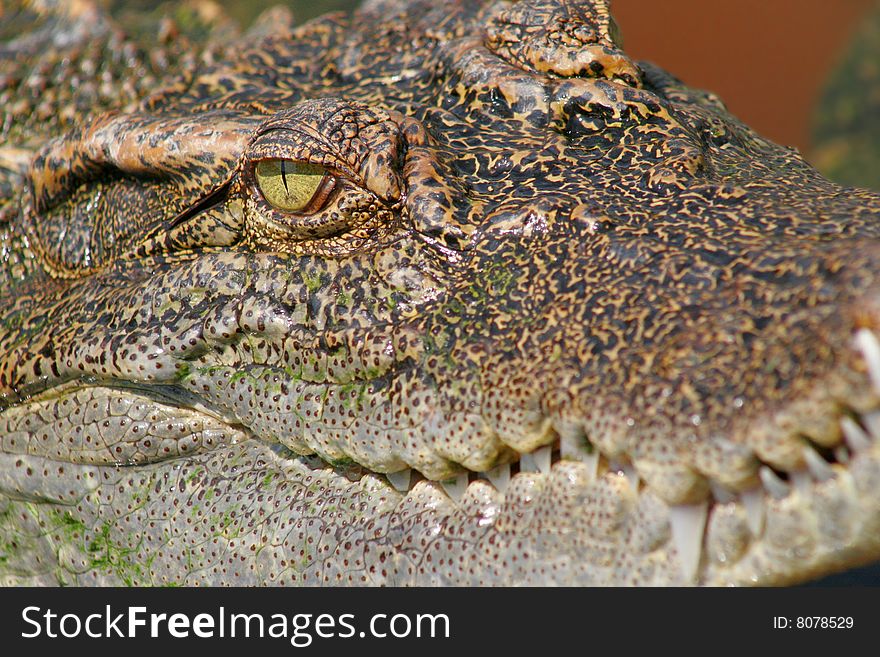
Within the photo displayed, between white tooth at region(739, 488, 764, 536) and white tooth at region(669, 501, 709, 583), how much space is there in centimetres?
8

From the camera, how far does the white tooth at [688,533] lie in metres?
1.90

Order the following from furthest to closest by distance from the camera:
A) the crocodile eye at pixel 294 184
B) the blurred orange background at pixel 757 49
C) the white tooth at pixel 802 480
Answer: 1. the blurred orange background at pixel 757 49
2. the crocodile eye at pixel 294 184
3. the white tooth at pixel 802 480

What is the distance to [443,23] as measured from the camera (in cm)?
321

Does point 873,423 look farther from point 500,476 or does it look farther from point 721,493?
point 500,476

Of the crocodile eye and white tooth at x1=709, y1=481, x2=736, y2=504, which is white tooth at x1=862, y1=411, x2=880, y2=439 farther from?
the crocodile eye

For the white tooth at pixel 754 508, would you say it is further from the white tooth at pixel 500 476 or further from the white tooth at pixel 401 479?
the white tooth at pixel 401 479

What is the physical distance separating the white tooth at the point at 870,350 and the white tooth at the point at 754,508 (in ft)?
1.06

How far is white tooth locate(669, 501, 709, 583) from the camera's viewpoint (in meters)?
1.90

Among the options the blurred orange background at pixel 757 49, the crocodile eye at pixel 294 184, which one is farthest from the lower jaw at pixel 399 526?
the blurred orange background at pixel 757 49

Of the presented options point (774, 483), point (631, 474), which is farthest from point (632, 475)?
point (774, 483)

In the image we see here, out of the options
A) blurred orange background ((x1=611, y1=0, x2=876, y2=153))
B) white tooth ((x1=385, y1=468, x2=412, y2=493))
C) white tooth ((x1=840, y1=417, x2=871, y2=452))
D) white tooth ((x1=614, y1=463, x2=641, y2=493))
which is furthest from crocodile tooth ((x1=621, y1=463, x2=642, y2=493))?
blurred orange background ((x1=611, y1=0, x2=876, y2=153))

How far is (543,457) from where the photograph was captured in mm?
2127
